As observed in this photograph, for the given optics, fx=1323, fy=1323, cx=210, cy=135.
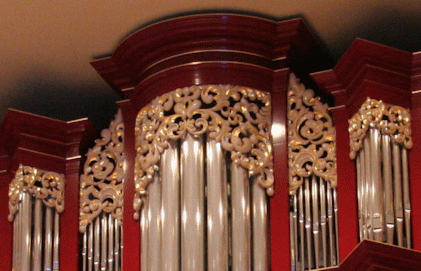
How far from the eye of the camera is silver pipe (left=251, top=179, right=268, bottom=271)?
7473mm

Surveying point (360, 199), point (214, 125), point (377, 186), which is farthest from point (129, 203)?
point (377, 186)

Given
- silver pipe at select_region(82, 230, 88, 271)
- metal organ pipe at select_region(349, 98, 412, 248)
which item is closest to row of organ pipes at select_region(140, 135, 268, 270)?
silver pipe at select_region(82, 230, 88, 271)

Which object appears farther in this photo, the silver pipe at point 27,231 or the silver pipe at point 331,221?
the silver pipe at point 27,231

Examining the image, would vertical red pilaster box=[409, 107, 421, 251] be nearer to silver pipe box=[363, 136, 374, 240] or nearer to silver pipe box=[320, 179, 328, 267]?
silver pipe box=[363, 136, 374, 240]

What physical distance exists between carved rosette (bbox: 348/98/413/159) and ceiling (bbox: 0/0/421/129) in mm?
637

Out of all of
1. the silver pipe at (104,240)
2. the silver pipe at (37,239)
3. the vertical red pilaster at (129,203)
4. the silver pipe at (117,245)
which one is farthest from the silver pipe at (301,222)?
the silver pipe at (37,239)

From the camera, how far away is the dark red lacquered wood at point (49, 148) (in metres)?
8.23

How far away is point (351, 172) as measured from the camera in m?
7.57

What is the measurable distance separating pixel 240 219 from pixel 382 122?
97cm

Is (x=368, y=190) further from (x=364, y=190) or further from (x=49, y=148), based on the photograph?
(x=49, y=148)

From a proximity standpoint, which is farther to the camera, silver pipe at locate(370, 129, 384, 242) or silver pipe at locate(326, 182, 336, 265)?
silver pipe at locate(326, 182, 336, 265)

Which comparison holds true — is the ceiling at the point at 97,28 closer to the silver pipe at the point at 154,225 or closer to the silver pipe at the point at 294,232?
the silver pipe at the point at 154,225

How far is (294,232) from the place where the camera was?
7.59 metres

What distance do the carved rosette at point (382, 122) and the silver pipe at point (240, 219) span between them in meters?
0.64
